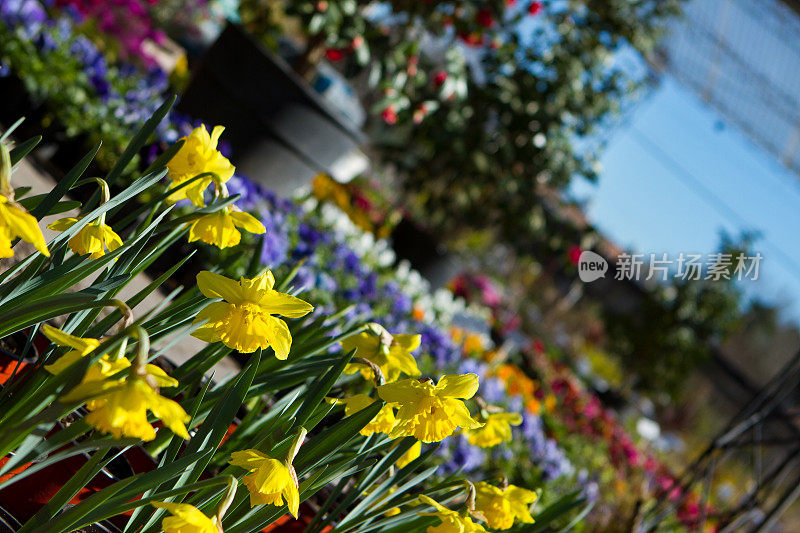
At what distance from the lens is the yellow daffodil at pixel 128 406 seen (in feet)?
1.98

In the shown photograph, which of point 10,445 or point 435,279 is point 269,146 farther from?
point 10,445

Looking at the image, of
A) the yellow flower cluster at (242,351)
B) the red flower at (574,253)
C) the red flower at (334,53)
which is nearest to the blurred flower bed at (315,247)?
the red flower at (334,53)

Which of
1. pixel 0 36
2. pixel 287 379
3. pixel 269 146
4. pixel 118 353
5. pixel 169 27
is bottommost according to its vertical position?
pixel 169 27

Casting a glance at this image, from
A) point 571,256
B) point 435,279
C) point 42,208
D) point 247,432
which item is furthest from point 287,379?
point 571,256

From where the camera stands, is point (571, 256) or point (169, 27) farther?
point (169, 27)

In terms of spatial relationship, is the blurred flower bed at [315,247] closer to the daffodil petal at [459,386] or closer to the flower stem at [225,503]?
the daffodil petal at [459,386]

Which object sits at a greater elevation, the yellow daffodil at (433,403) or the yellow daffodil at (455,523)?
the yellow daffodil at (433,403)

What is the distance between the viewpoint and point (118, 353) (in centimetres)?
70

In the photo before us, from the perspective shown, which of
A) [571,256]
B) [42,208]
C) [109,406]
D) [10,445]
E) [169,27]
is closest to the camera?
[109,406]

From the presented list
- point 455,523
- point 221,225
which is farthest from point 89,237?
point 455,523

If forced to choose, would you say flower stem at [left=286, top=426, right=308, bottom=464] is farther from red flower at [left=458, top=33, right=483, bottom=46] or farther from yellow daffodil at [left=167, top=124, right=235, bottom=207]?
red flower at [left=458, top=33, right=483, bottom=46]

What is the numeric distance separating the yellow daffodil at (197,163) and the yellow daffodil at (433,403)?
1.24 feet

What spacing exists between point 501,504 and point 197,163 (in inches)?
24.7

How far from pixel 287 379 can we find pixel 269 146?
186 cm
